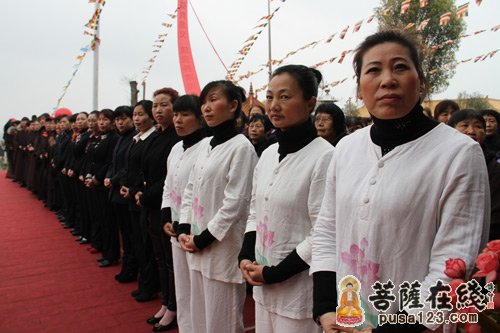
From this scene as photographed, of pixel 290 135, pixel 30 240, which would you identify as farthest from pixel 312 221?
pixel 30 240

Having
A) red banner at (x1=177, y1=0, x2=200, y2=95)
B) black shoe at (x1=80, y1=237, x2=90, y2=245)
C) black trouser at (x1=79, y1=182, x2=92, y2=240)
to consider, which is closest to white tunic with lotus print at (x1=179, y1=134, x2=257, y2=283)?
black trouser at (x1=79, y1=182, x2=92, y2=240)

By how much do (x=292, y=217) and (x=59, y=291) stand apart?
128 inches

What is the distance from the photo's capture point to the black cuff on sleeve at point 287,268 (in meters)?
1.62

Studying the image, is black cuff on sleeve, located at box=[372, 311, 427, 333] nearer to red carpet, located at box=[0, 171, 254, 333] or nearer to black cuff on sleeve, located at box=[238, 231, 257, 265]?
black cuff on sleeve, located at box=[238, 231, 257, 265]

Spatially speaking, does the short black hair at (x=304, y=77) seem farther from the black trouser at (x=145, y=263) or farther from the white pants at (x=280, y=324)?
the black trouser at (x=145, y=263)

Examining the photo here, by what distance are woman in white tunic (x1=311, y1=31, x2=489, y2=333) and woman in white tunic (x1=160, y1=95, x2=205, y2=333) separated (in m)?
1.55

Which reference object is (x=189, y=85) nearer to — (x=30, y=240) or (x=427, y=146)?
(x=30, y=240)

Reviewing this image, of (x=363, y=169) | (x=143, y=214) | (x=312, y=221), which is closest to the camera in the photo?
(x=363, y=169)

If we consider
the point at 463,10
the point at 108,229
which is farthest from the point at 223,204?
the point at 463,10

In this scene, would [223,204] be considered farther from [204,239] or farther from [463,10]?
[463,10]

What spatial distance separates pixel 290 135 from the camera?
1790 mm

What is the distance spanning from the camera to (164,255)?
319cm

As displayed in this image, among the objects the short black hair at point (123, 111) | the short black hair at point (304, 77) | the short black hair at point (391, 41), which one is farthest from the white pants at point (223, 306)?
the short black hair at point (123, 111)

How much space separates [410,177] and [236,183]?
4.06ft
